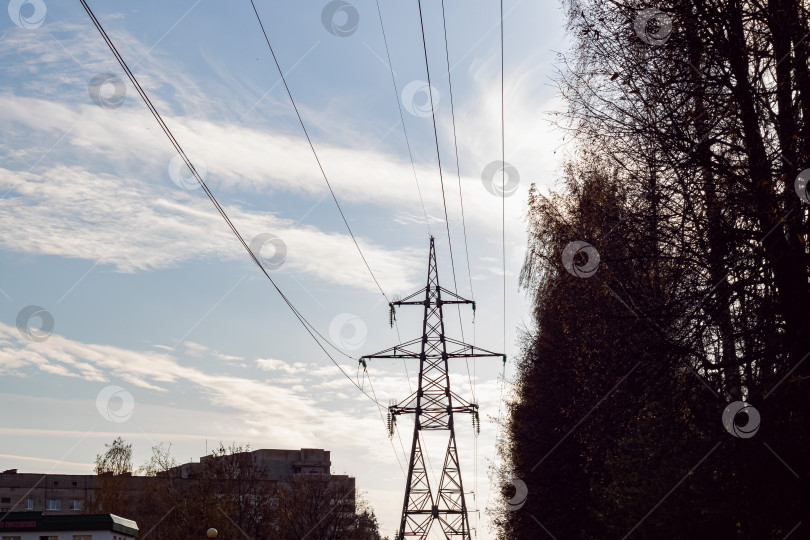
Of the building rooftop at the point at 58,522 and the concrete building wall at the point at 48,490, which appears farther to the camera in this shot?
the concrete building wall at the point at 48,490

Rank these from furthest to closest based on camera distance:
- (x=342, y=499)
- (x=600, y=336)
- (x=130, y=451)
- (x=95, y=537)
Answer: (x=130, y=451), (x=342, y=499), (x=95, y=537), (x=600, y=336)

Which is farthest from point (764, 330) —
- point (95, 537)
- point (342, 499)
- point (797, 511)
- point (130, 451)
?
point (130, 451)

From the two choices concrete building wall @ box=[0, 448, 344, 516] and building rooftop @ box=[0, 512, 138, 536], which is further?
concrete building wall @ box=[0, 448, 344, 516]

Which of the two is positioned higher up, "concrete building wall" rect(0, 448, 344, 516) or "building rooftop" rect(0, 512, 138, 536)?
"concrete building wall" rect(0, 448, 344, 516)

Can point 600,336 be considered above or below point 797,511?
above

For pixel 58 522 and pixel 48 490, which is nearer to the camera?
pixel 58 522

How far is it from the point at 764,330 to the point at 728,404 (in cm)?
157

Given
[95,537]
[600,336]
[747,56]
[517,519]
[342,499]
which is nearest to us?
[747,56]

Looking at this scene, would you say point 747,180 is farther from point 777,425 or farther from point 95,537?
point 95,537

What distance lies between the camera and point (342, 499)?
70438 mm

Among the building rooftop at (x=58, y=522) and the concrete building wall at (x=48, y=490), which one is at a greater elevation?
the concrete building wall at (x=48, y=490)

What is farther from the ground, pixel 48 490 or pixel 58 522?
pixel 48 490

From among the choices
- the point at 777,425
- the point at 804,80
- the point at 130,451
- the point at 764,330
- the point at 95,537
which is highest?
the point at 130,451

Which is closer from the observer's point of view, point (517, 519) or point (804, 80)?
point (804, 80)
